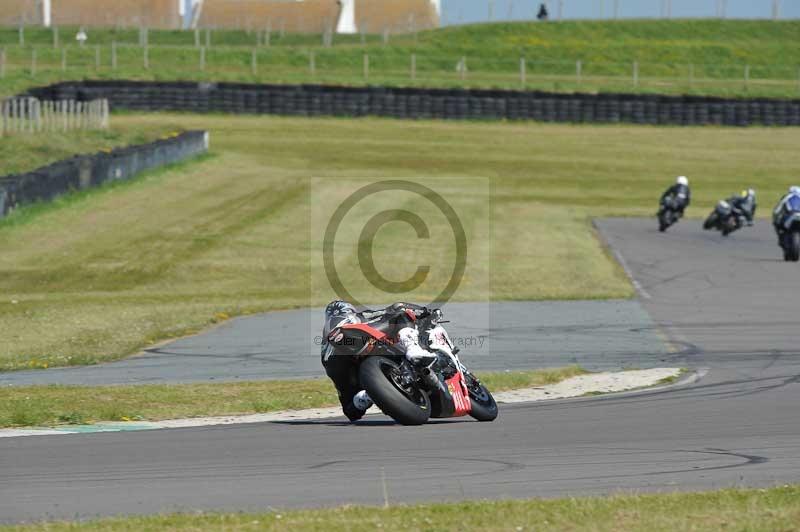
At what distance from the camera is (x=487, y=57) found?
81.9m

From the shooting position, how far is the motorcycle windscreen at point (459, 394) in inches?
458

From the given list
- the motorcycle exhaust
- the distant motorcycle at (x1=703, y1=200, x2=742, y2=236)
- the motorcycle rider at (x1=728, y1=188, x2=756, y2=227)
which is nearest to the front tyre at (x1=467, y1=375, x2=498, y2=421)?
the motorcycle exhaust

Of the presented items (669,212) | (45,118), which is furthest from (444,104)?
(669,212)

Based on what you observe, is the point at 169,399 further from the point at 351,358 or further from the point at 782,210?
the point at 782,210

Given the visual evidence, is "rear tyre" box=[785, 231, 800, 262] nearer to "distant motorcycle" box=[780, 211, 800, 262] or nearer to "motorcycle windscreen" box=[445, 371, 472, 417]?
"distant motorcycle" box=[780, 211, 800, 262]

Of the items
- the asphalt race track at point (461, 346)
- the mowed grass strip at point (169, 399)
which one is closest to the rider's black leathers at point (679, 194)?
the asphalt race track at point (461, 346)

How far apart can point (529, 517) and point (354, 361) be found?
12.7 feet

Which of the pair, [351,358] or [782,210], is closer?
[351,358]

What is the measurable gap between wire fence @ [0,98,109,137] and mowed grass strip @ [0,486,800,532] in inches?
1308

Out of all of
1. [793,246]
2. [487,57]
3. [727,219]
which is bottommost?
[727,219]

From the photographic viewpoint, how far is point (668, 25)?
315 ft

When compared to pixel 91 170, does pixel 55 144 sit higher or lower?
higher

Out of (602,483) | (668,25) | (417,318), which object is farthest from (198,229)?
(668,25)

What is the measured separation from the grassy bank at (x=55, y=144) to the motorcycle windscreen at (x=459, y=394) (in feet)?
82.9
